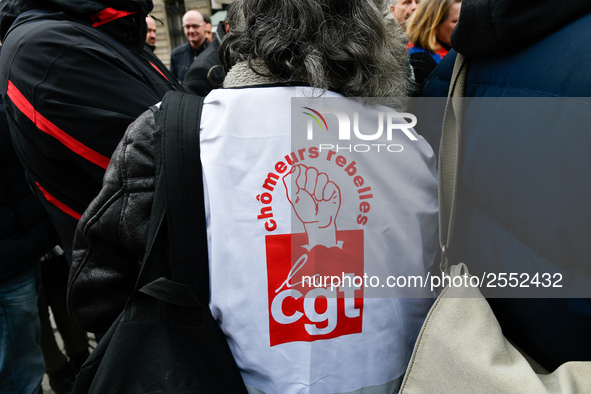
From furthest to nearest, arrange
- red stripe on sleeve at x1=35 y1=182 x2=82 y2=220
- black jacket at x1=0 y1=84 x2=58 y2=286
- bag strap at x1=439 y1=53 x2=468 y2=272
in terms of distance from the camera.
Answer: black jacket at x1=0 y1=84 x2=58 y2=286
red stripe on sleeve at x1=35 y1=182 x2=82 y2=220
bag strap at x1=439 y1=53 x2=468 y2=272

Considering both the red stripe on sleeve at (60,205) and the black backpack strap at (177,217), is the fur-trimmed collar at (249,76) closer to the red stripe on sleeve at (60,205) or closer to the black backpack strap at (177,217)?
the black backpack strap at (177,217)

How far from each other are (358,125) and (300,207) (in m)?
0.24

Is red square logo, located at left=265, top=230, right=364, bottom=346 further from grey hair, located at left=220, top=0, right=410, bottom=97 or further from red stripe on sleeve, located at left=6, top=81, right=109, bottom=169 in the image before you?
red stripe on sleeve, located at left=6, top=81, right=109, bottom=169

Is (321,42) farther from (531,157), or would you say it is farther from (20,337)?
(20,337)

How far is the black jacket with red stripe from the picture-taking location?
1.34 metres

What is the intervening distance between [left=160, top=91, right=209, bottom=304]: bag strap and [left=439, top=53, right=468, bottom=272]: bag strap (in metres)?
0.51

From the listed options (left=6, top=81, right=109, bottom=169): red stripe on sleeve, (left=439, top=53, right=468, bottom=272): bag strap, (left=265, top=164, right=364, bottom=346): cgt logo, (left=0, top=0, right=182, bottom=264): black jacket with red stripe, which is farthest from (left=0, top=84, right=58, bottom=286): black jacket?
(left=439, top=53, right=468, bottom=272): bag strap

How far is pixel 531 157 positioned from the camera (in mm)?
762

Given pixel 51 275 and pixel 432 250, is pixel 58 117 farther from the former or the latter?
pixel 51 275

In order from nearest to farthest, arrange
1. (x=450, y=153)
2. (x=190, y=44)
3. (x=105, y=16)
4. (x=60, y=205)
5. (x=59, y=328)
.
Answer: (x=450, y=153) < (x=60, y=205) < (x=105, y=16) < (x=59, y=328) < (x=190, y=44)

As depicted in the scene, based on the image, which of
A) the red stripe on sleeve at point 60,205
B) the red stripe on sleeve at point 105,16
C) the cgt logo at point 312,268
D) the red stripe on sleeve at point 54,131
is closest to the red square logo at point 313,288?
the cgt logo at point 312,268

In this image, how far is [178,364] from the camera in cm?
98

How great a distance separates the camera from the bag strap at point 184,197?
37.7 inches

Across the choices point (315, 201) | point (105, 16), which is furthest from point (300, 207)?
point (105, 16)
